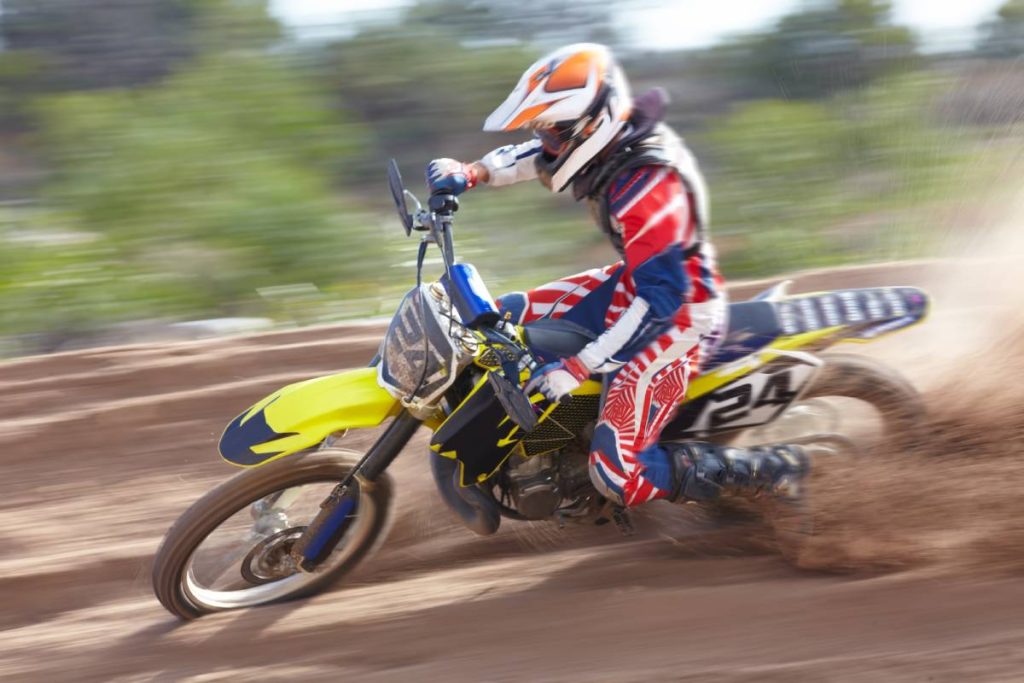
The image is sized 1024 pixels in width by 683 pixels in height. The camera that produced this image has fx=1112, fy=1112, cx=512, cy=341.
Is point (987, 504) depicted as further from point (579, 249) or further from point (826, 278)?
point (579, 249)

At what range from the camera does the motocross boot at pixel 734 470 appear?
3.80 metres

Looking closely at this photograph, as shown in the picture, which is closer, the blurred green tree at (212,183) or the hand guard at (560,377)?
the hand guard at (560,377)

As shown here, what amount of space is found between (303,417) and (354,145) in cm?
727

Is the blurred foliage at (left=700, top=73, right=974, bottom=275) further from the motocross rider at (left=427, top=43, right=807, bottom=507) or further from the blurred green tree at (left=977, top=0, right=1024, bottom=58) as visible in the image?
the motocross rider at (left=427, top=43, right=807, bottom=507)

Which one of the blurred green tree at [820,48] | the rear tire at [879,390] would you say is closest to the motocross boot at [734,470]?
the rear tire at [879,390]

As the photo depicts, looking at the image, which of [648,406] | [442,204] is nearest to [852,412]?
[648,406]

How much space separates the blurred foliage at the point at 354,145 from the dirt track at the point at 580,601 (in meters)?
3.11

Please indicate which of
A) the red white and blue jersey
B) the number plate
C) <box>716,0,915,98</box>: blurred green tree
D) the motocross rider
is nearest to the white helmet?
the motocross rider

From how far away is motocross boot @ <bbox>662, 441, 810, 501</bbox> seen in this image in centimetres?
380

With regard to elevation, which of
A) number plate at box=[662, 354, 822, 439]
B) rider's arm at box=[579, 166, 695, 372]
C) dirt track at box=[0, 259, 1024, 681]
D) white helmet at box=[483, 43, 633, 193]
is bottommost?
dirt track at box=[0, 259, 1024, 681]

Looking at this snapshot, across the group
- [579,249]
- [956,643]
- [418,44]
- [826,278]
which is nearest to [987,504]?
[956,643]

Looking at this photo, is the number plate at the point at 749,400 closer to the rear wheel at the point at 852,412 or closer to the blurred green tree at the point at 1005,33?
the rear wheel at the point at 852,412

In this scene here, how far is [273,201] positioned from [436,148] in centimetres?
301

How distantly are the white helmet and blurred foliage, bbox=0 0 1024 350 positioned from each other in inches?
164
